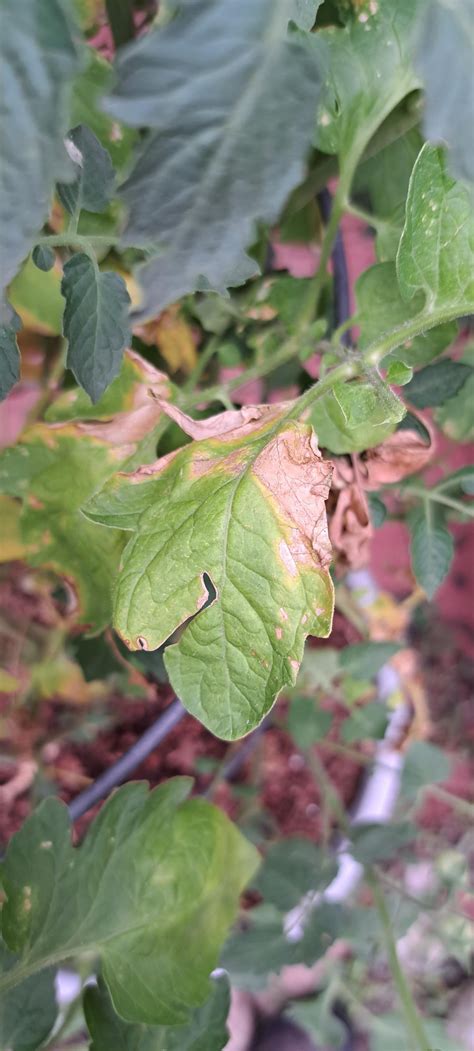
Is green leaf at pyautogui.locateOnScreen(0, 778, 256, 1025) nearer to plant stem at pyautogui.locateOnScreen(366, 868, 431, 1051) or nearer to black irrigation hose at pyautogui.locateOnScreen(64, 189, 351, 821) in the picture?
black irrigation hose at pyautogui.locateOnScreen(64, 189, 351, 821)

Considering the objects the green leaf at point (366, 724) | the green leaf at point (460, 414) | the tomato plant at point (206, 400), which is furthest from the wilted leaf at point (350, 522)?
the green leaf at point (366, 724)

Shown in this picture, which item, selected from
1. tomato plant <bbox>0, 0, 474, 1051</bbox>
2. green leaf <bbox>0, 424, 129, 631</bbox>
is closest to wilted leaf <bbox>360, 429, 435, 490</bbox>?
tomato plant <bbox>0, 0, 474, 1051</bbox>

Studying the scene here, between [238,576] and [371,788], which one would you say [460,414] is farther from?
[371,788]

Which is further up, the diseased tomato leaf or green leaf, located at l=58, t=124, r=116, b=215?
green leaf, located at l=58, t=124, r=116, b=215

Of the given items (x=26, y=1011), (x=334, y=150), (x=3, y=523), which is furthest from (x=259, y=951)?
(x=334, y=150)

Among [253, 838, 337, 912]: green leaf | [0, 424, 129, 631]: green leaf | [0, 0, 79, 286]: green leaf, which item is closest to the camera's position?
[0, 0, 79, 286]: green leaf

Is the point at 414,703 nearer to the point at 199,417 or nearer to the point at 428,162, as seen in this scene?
the point at 199,417
